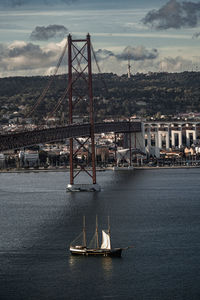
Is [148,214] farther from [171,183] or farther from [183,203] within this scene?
[171,183]

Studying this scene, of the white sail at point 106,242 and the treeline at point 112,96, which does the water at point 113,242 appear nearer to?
the white sail at point 106,242

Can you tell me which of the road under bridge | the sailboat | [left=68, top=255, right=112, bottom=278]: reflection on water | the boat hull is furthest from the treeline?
[left=68, top=255, right=112, bottom=278]: reflection on water

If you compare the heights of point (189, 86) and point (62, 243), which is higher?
point (189, 86)

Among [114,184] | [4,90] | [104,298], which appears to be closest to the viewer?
[104,298]

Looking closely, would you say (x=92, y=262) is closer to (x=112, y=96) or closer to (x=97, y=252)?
(x=97, y=252)

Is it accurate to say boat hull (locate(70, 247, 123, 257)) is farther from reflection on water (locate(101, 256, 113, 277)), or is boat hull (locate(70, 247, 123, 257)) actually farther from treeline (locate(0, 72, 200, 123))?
treeline (locate(0, 72, 200, 123))

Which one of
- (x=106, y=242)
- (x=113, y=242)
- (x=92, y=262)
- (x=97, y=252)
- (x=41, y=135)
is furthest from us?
(x=41, y=135)

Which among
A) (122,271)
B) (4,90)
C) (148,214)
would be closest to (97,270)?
(122,271)

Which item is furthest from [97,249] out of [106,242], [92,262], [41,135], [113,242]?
[41,135]
